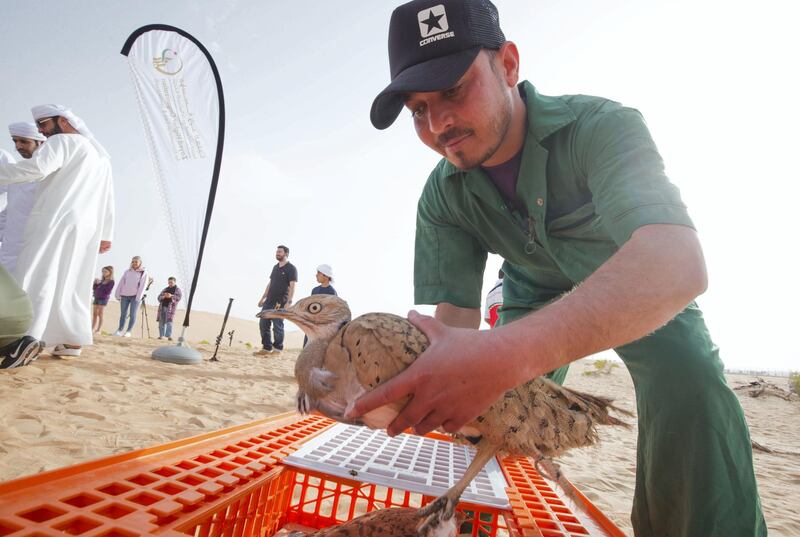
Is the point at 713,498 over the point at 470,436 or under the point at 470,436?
under

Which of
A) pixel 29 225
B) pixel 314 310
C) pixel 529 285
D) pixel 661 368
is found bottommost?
pixel 661 368

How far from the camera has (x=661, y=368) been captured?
6.14ft

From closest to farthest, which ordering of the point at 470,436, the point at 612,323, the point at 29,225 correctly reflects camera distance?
1. the point at 612,323
2. the point at 470,436
3. the point at 29,225

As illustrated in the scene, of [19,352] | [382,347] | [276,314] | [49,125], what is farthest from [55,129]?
[382,347]

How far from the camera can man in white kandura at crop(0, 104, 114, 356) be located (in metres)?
4.96

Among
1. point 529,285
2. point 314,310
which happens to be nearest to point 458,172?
point 529,285

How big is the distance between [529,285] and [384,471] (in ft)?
5.41

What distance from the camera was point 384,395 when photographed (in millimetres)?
1146

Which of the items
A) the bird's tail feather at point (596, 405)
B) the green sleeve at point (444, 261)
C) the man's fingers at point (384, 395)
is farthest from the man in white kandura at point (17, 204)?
the bird's tail feather at point (596, 405)

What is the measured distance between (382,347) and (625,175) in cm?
111

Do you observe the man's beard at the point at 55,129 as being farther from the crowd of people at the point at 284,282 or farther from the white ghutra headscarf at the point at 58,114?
the crowd of people at the point at 284,282

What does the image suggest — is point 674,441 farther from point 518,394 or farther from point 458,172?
point 458,172

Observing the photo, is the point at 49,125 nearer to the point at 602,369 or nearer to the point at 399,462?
the point at 399,462

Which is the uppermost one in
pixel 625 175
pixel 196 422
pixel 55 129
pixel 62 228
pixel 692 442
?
pixel 55 129
